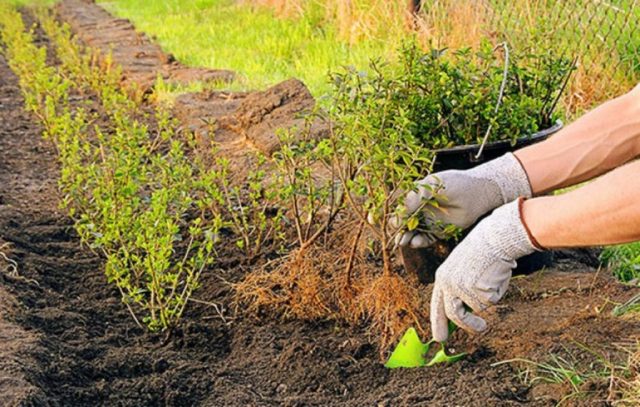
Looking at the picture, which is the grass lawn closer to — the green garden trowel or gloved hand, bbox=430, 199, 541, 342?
the green garden trowel

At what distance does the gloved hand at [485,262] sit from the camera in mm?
2322

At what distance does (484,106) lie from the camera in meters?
3.13

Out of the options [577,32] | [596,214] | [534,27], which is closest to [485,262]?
[596,214]

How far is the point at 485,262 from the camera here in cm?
238

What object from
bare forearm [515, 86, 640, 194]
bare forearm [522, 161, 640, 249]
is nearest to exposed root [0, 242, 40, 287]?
bare forearm [515, 86, 640, 194]

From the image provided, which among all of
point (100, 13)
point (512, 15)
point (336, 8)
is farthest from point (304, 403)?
point (100, 13)

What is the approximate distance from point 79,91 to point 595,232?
19.3 feet

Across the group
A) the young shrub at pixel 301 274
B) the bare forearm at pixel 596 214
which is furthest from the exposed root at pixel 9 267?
the bare forearm at pixel 596 214

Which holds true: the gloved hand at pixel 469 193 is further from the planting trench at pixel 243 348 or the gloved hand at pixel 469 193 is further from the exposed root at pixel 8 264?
the exposed root at pixel 8 264

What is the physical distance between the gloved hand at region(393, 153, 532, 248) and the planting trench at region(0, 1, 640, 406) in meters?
0.32

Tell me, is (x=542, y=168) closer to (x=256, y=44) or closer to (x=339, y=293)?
(x=339, y=293)

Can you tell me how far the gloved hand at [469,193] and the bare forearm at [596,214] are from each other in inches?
19.3

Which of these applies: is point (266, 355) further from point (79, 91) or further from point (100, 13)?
point (100, 13)

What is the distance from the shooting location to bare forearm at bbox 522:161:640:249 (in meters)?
2.11
